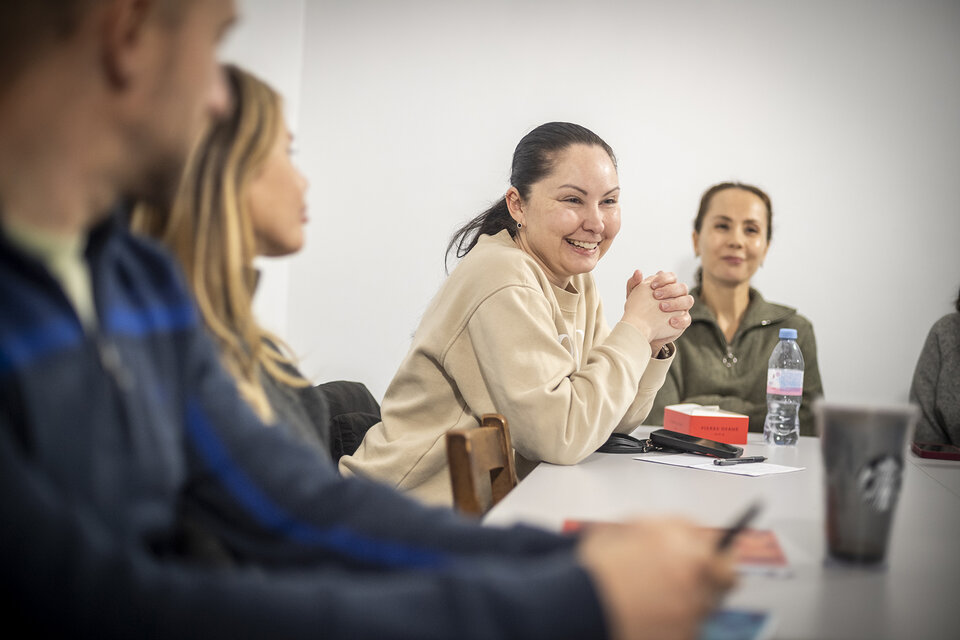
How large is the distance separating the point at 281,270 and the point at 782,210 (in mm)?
2096

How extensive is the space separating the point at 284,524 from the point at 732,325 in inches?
99.8

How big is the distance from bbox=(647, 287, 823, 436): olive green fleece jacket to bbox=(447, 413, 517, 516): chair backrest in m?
1.31

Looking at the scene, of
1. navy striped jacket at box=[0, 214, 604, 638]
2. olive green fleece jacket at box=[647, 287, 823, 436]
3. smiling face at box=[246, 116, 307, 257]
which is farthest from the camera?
olive green fleece jacket at box=[647, 287, 823, 436]

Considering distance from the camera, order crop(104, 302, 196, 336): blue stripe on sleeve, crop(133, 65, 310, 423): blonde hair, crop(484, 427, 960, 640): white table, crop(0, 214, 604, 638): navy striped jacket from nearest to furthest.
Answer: crop(0, 214, 604, 638): navy striped jacket < crop(104, 302, 196, 336): blue stripe on sleeve < crop(484, 427, 960, 640): white table < crop(133, 65, 310, 423): blonde hair

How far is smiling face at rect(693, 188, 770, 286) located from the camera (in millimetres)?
3068

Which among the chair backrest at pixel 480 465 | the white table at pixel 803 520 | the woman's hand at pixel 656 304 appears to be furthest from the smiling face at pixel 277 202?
the woman's hand at pixel 656 304

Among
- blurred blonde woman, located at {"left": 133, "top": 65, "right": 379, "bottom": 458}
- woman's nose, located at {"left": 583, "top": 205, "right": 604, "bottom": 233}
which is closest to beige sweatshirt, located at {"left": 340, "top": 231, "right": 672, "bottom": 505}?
woman's nose, located at {"left": 583, "top": 205, "right": 604, "bottom": 233}

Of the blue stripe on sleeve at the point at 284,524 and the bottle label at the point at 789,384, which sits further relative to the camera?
the bottle label at the point at 789,384

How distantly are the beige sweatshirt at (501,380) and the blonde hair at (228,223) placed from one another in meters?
0.62

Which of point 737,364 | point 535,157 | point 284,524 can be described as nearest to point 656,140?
point 737,364

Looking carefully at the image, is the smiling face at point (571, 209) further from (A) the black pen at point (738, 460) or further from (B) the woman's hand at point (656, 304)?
(A) the black pen at point (738, 460)

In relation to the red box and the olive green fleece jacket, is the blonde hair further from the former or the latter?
the olive green fleece jacket

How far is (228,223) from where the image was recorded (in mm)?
981

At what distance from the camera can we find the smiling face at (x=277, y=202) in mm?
1118
